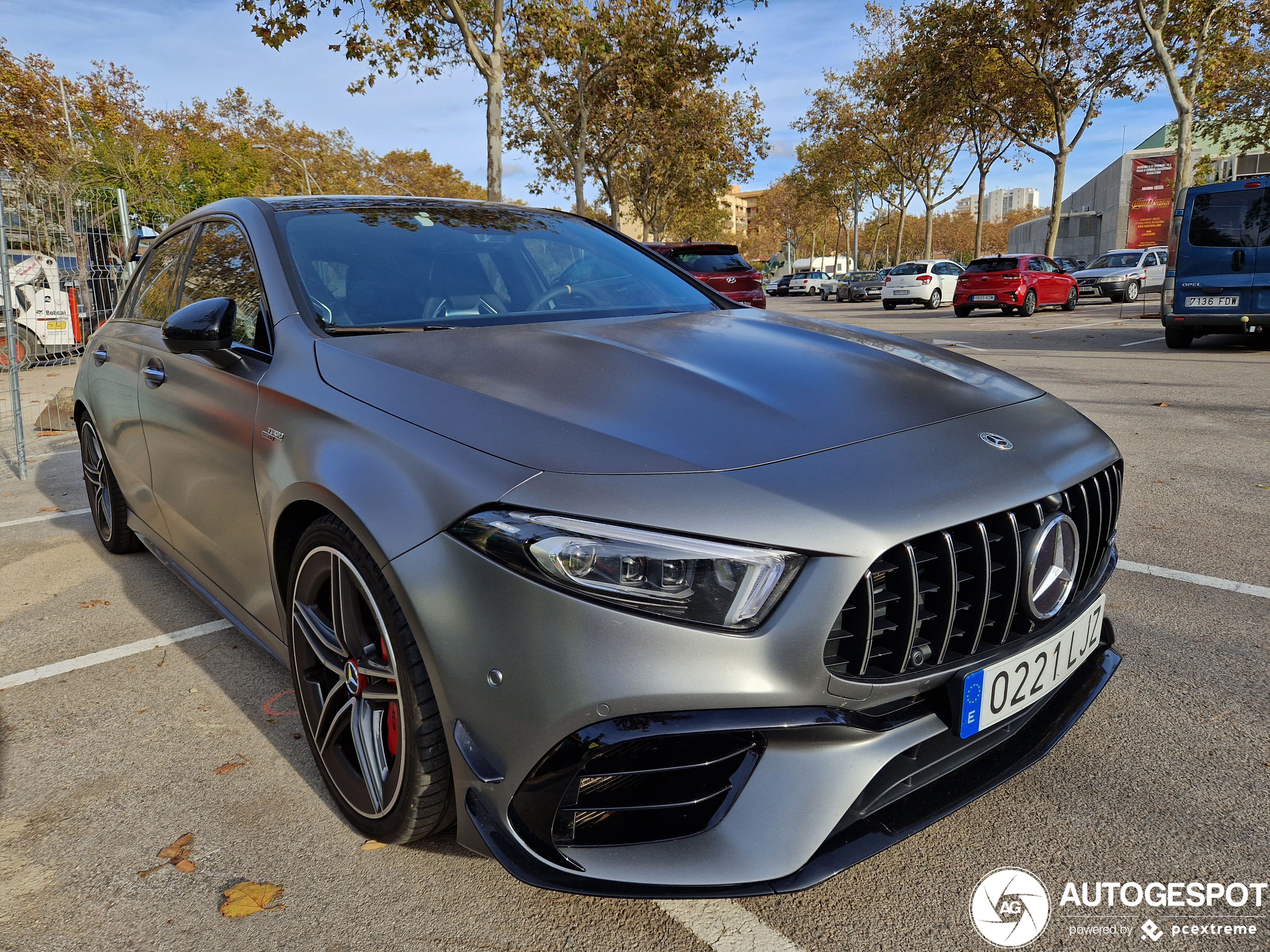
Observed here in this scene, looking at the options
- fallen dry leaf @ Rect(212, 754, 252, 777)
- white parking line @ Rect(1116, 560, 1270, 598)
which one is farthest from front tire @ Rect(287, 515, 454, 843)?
white parking line @ Rect(1116, 560, 1270, 598)

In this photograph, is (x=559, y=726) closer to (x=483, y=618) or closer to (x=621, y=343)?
(x=483, y=618)

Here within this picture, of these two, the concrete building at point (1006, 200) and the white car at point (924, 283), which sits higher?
the concrete building at point (1006, 200)

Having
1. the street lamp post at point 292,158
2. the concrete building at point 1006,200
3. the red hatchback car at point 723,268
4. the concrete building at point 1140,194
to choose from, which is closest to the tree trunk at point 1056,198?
the concrete building at point 1140,194

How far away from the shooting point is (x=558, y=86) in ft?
90.3

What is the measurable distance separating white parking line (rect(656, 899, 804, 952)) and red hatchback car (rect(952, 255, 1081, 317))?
23376 mm

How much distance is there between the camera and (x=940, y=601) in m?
1.64

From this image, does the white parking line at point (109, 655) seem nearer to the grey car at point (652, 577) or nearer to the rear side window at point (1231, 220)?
the grey car at point (652, 577)

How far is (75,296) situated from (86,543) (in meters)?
8.33

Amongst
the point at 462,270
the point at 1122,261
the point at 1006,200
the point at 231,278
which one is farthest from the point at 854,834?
the point at 1006,200

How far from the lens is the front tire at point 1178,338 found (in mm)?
12664

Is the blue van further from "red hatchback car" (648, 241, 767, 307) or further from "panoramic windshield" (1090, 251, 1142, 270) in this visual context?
"panoramic windshield" (1090, 251, 1142, 270)

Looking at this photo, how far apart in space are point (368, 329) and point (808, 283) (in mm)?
50950

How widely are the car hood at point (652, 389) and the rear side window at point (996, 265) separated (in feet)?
73.4

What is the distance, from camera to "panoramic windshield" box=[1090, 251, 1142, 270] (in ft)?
89.5
